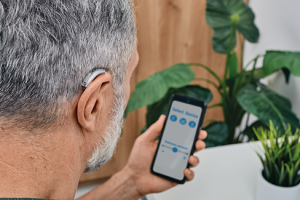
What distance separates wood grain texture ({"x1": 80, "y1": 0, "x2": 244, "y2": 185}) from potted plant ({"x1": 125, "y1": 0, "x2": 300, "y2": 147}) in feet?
0.90

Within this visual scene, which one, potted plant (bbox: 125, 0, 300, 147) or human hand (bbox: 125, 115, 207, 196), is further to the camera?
potted plant (bbox: 125, 0, 300, 147)

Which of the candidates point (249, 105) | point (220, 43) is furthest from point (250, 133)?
point (220, 43)

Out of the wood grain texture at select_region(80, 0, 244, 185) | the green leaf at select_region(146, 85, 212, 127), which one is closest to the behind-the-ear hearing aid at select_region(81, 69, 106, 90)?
the green leaf at select_region(146, 85, 212, 127)

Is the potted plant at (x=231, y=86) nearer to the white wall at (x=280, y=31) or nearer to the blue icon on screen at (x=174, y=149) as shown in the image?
the white wall at (x=280, y=31)

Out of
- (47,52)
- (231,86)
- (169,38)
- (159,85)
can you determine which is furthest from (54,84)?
(169,38)

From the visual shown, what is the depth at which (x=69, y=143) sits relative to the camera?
0.43m

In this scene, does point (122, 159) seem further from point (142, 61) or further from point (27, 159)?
point (27, 159)

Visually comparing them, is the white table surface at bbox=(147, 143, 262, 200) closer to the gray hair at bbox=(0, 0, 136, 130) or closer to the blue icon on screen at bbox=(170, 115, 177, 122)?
the blue icon on screen at bbox=(170, 115, 177, 122)

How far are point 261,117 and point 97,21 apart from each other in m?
0.67

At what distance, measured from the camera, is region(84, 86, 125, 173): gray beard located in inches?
19.7

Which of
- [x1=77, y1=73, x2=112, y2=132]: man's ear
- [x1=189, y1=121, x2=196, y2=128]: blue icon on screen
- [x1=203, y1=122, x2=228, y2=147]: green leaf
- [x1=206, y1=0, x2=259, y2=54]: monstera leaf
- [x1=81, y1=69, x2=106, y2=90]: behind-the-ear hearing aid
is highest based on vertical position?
[x1=206, y1=0, x2=259, y2=54]: monstera leaf

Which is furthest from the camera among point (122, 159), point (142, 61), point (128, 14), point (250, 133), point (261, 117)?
point (122, 159)

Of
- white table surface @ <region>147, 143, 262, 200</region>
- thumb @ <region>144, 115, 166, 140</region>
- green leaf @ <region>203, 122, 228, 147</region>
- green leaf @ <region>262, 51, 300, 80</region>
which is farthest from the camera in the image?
green leaf @ <region>203, 122, 228, 147</region>

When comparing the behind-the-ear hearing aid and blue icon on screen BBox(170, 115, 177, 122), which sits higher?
the behind-the-ear hearing aid
